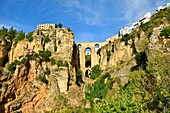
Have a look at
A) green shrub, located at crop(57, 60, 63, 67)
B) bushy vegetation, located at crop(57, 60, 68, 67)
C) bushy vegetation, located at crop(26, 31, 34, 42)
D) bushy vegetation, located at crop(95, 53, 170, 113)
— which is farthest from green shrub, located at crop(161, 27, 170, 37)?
bushy vegetation, located at crop(26, 31, 34, 42)

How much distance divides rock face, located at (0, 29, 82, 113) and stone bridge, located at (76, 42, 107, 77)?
9.22 m

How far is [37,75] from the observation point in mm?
48562

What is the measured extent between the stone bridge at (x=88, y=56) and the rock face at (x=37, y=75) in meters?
9.22

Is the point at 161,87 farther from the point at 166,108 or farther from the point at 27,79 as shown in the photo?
the point at 27,79

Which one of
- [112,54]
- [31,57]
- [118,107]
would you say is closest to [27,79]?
[31,57]

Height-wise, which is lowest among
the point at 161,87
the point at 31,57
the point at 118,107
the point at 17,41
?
the point at 118,107

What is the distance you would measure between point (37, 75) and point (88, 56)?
2372 centimetres

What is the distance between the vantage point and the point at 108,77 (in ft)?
173

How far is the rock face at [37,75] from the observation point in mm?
43562

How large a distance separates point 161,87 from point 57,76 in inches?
1196

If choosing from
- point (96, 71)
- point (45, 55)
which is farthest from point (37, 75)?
point (96, 71)

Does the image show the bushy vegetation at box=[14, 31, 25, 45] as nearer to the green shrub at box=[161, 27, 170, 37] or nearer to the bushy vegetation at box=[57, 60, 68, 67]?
the bushy vegetation at box=[57, 60, 68, 67]

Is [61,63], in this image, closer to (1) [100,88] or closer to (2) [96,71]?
(1) [100,88]

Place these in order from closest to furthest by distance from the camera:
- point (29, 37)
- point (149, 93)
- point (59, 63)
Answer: point (149, 93)
point (59, 63)
point (29, 37)
